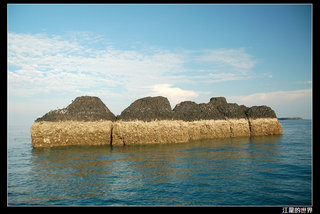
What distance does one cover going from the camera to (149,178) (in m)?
13.9

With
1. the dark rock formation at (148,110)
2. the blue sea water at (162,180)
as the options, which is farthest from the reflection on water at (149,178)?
the dark rock formation at (148,110)

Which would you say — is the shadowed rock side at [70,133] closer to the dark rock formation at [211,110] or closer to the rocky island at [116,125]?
the rocky island at [116,125]

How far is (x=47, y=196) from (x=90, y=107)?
63.0ft

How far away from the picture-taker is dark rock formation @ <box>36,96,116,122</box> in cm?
2781

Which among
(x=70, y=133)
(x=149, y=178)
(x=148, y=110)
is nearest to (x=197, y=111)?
(x=148, y=110)

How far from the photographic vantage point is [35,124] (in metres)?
26.6

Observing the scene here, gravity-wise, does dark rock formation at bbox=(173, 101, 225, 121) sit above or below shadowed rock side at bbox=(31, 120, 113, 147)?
above

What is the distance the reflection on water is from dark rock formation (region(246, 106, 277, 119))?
1780 cm

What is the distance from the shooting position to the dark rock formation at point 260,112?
Answer: 3808cm

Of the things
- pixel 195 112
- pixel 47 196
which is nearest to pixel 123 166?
pixel 47 196

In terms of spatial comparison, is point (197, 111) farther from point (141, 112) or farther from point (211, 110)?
point (141, 112)

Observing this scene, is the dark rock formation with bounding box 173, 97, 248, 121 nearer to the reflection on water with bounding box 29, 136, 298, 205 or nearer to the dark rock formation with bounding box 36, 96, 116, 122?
the dark rock formation with bounding box 36, 96, 116, 122

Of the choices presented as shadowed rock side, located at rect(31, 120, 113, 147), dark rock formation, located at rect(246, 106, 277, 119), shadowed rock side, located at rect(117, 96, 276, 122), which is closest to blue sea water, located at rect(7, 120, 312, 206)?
shadowed rock side, located at rect(31, 120, 113, 147)
